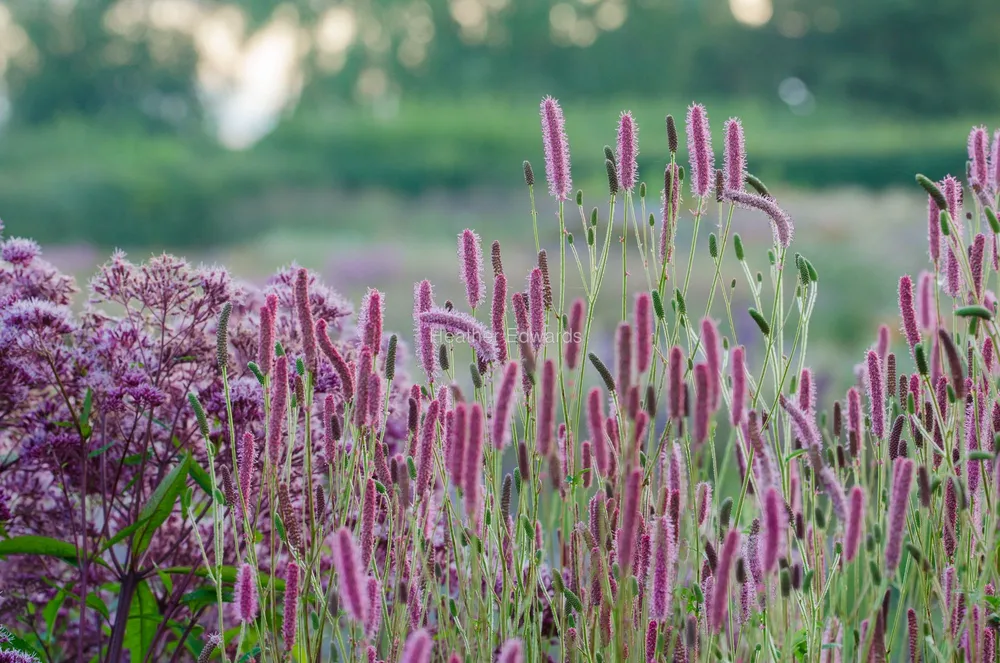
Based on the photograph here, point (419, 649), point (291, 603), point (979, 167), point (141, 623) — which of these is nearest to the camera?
point (419, 649)

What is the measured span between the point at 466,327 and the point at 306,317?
167 millimetres

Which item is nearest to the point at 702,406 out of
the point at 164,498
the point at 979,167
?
the point at 979,167

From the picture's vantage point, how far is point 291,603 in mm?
939

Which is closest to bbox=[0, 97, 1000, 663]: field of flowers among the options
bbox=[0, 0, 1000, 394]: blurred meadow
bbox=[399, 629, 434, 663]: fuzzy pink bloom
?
bbox=[399, 629, 434, 663]: fuzzy pink bloom

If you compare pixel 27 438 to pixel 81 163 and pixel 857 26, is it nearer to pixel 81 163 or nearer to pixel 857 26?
pixel 81 163

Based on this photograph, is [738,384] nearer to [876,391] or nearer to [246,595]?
[876,391]

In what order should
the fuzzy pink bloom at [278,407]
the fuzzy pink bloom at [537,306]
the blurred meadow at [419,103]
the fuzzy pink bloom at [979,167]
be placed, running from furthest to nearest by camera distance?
the blurred meadow at [419,103] → the fuzzy pink bloom at [979,167] → the fuzzy pink bloom at [537,306] → the fuzzy pink bloom at [278,407]

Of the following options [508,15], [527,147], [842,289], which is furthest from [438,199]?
[842,289]

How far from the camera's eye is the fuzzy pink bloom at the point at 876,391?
116 cm

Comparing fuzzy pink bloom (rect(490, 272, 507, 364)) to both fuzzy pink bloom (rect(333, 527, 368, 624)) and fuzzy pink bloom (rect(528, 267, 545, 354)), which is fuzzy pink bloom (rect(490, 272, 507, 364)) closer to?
fuzzy pink bloom (rect(528, 267, 545, 354))

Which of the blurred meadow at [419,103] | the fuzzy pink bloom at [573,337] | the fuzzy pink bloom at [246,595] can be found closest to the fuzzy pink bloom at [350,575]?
the fuzzy pink bloom at [246,595]

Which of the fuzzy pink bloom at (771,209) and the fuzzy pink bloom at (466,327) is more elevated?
the fuzzy pink bloom at (771,209)

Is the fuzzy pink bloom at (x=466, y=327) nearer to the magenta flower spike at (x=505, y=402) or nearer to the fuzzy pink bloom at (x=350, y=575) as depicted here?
the magenta flower spike at (x=505, y=402)

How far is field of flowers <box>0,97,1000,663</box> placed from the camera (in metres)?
0.98
